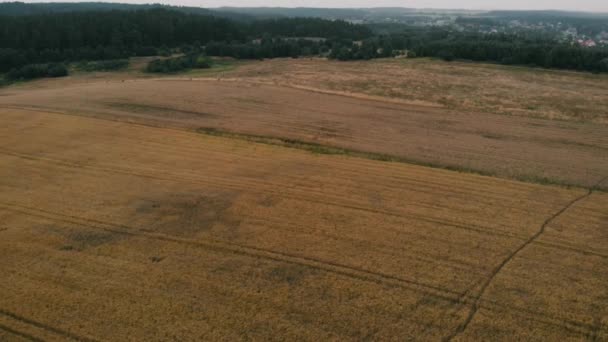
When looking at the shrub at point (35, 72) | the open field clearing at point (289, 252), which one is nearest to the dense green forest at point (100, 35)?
the shrub at point (35, 72)

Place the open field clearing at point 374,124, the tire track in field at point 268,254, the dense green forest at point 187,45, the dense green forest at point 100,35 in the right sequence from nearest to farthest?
the tire track in field at point 268,254, the open field clearing at point 374,124, the dense green forest at point 187,45, the dense green forest at point 100,35

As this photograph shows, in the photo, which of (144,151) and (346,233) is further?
(144,151)

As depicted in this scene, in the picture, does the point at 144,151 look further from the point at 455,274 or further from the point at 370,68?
the point at 370,68

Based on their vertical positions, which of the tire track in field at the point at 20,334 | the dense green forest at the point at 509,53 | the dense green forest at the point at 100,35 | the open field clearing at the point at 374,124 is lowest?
the tire track in field at the point at 20,334

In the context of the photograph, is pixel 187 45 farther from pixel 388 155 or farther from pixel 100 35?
pixel 388 155

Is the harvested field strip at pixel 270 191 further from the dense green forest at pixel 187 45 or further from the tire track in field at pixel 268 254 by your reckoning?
the dense green forest at pixel 187 45

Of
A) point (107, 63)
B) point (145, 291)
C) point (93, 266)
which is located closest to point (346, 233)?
point (145, 291)
